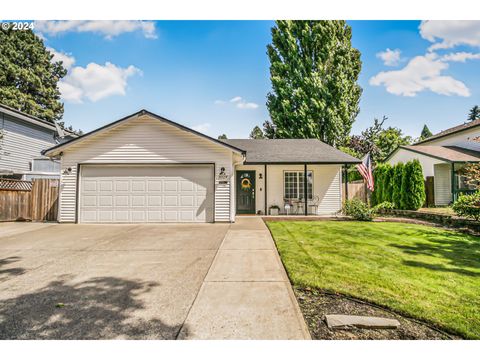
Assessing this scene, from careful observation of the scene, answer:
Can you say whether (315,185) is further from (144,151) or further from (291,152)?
(144,151)

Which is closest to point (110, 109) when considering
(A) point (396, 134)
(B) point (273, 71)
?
(B) point (273, 71)

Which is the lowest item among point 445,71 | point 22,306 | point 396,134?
point 22,306

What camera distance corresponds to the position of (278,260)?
15.9ft

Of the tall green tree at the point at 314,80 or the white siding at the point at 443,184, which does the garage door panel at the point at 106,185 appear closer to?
the tall green tree at the point at 314,80

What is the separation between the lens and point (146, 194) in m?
10.0

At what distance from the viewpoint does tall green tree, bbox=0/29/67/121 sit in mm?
26078

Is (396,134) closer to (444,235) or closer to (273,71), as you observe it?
(273,71)

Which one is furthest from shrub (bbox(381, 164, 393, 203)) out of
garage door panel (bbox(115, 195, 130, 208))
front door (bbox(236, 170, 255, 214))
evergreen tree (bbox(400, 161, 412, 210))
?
garage door panel (bbox(115, 195, 130, 208))

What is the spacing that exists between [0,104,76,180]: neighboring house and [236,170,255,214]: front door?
11.1 meters

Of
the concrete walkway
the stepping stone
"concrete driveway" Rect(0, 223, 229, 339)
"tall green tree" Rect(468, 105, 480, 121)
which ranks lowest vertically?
"concrete driveway" Rect(0, 223, 229, 339)

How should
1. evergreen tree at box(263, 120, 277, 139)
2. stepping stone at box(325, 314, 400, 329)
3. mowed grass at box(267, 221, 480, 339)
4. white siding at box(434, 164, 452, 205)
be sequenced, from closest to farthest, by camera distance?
stepping stone at box(325, 314, 400, 329) → mowed grass at box(267, 221, 480, 339) → white siding at box(434, 164, 452, 205) → evergreen tree at box(263, 120, 277, 139)

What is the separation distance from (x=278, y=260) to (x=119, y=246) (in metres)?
3.94

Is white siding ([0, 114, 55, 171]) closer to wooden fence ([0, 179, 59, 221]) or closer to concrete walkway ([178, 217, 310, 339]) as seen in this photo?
wooden fence ([0, 179, 59, 221])

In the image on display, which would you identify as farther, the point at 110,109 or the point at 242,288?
the point at 110,109
